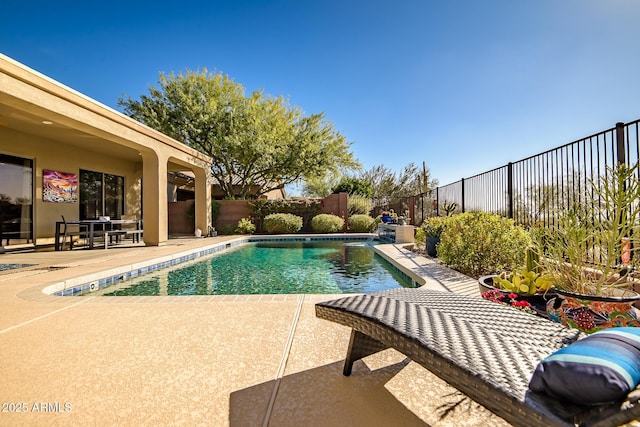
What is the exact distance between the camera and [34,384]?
1851mm

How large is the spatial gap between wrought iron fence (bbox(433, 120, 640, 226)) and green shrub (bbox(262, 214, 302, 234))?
28.3ft

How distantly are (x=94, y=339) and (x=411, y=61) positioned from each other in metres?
11.5

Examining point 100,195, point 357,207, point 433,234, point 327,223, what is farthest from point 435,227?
point 100,195

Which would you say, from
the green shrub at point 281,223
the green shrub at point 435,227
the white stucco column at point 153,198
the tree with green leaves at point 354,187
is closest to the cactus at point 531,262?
the green shrub at point 435,227

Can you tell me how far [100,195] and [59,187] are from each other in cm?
166

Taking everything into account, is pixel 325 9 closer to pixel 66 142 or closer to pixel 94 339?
pixel 66 142

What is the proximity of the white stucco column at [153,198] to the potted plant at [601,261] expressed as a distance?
9419mm

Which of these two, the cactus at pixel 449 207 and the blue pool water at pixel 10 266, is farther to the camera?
the cactus at pixel 449 207

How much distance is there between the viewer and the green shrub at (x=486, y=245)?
466 cm

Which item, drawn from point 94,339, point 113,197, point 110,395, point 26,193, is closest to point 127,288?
point 94,339

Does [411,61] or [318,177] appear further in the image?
[318,177]

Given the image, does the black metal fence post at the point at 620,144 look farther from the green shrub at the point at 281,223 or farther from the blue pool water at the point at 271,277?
the green shrub at the point at 281,223

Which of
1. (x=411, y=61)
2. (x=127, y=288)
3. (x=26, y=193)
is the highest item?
(x=411, y=61)

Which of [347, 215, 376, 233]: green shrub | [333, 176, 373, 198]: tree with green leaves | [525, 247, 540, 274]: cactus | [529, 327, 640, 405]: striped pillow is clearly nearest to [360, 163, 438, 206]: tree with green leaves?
[333, 176, 373, 198]: tree with green leaves
